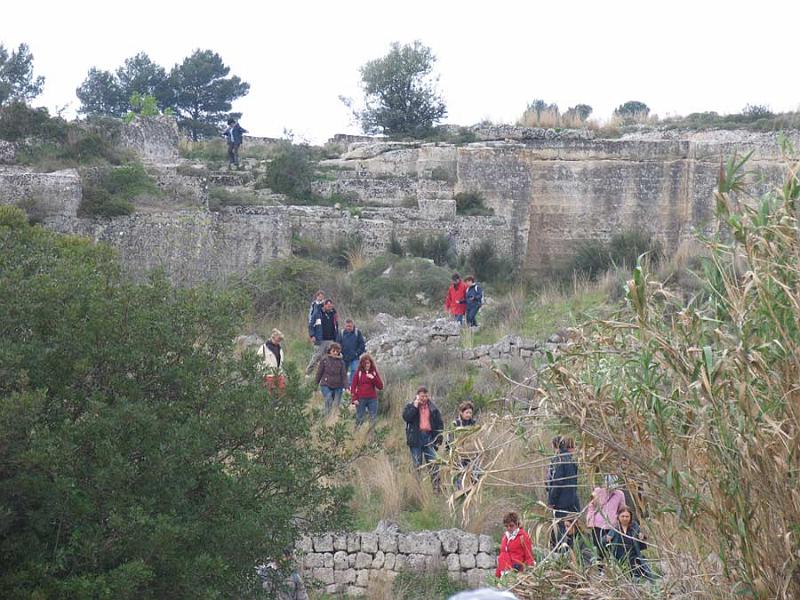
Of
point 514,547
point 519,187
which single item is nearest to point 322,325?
point 514,547

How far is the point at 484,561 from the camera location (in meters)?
10.9

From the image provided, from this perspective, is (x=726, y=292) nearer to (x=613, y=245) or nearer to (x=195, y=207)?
(x=195, y=207)

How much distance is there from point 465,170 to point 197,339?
51.8 ft

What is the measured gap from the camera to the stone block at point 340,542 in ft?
35.8

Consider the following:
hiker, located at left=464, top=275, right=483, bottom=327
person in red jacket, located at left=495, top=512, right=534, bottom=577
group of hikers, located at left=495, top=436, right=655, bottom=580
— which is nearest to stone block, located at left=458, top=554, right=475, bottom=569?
group of hikers, located at left=495, top=436, right=655, bottom=580

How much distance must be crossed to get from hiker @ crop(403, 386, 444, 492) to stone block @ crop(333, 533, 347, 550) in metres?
1.52

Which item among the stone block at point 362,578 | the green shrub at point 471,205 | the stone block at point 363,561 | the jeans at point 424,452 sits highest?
the green shrub at point 471,205

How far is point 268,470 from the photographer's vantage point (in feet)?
30.5

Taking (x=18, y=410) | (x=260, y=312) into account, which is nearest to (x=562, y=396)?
(x=18, y=410)

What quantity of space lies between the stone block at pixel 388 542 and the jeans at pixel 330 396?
2.96m

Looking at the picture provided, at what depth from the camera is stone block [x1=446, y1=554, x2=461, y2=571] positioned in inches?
425

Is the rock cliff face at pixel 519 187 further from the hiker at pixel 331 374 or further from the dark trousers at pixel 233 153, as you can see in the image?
the hiker at pixel 331 374

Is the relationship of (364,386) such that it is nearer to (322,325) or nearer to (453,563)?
(322,325)

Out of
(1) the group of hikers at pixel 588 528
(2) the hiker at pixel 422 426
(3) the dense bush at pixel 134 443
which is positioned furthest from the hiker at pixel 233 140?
(1) the group of hikers at pixel 588 528
